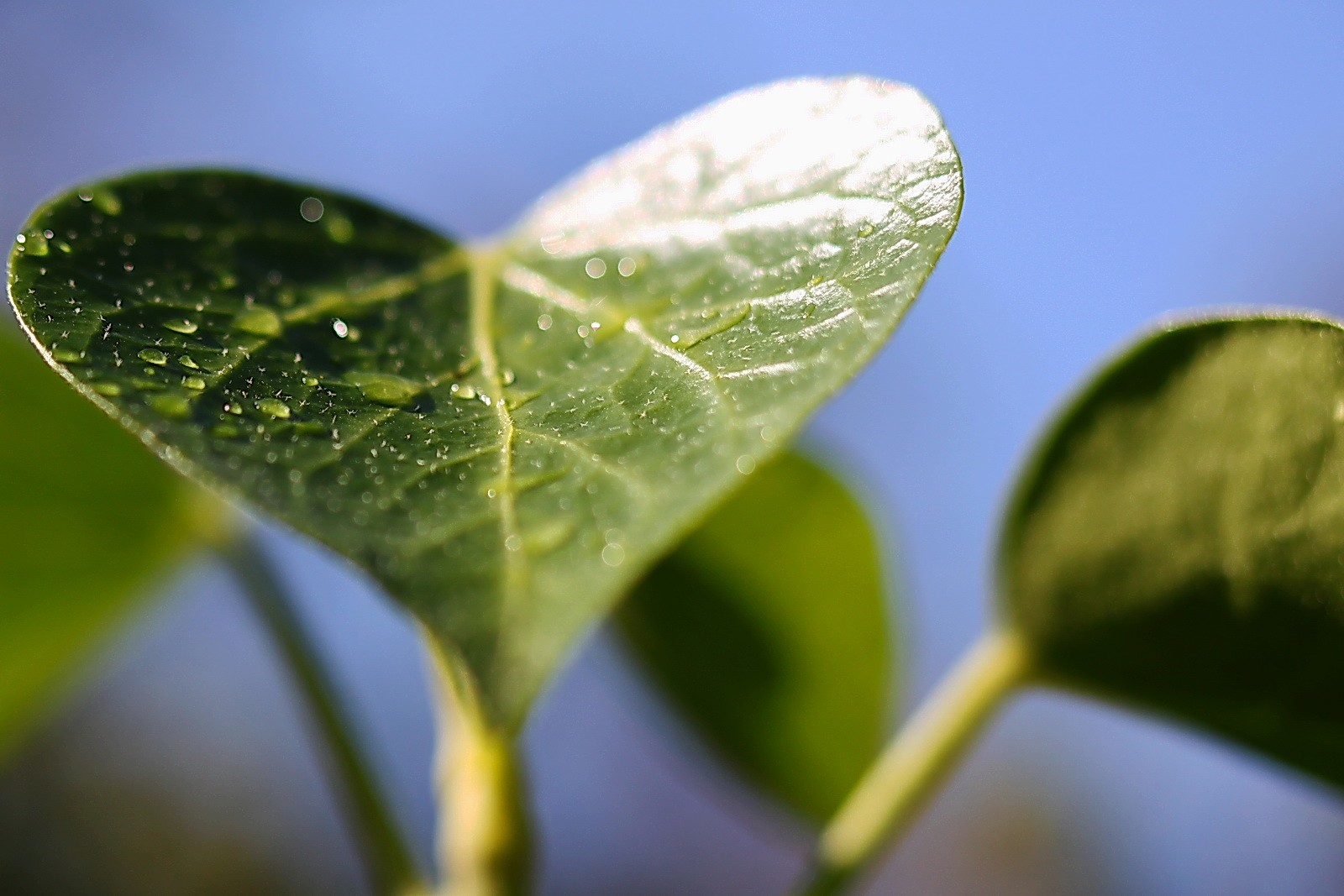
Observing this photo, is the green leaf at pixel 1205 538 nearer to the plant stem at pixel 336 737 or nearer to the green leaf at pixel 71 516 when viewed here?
the plant stem at pixel 336 737

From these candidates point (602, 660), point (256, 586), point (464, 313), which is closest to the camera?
point (464, 313)

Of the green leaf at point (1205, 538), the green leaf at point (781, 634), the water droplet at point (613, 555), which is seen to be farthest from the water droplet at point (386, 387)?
the green leaf at point (781, 634)

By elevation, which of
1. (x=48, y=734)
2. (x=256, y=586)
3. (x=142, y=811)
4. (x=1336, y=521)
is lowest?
(x=142, y=811)

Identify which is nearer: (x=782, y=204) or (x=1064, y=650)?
(x=782, y=204)

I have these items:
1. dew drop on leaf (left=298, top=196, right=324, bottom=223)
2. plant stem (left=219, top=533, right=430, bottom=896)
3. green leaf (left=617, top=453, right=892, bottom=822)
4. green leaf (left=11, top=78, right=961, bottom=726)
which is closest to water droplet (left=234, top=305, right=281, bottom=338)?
green leaf (left=11, top=78, right=961, bottom=726)

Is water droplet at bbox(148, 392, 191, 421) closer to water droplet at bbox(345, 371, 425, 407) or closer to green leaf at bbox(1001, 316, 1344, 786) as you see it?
water droplet at bbox(345, 371, 425, 407)

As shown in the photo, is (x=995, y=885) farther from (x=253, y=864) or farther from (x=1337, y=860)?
(x=253, y=864)

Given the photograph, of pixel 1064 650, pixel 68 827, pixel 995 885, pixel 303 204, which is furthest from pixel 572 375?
pixel 995 885
